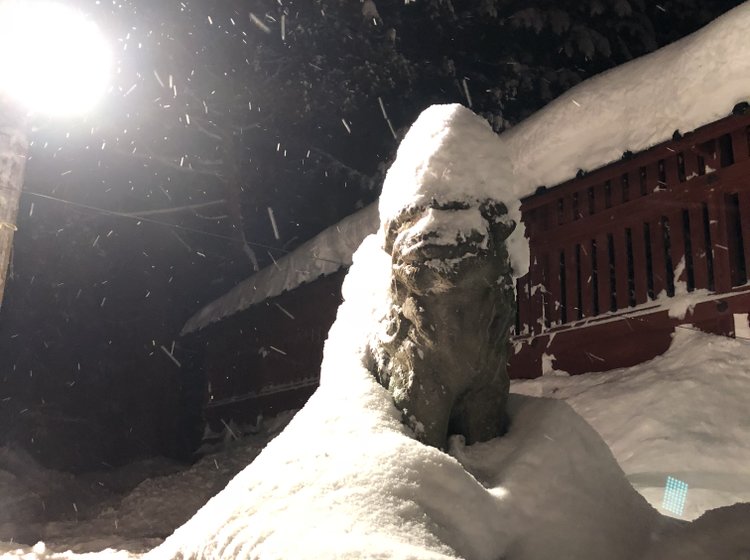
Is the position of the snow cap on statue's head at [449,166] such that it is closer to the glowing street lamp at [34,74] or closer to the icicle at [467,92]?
the glowing street lamp at [34,74]

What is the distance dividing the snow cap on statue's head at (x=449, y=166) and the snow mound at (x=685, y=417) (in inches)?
96.1

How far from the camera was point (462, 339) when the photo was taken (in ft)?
8.25

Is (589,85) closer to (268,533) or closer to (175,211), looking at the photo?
(268,533)

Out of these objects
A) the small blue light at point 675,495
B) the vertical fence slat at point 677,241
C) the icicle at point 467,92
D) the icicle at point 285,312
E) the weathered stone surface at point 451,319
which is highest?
the icicle at point 467,92

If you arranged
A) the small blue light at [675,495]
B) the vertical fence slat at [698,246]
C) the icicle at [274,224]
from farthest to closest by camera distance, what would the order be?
the icicle at [274,224], the vertical fence slat at [698,246], the small blue light at [675,495]

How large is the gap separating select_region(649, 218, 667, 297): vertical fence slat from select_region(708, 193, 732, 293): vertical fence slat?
1.41 ft

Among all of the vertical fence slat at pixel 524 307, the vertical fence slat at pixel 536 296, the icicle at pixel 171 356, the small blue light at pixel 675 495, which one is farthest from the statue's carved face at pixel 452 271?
the icicle at pixel 171 356

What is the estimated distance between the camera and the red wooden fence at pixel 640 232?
193 inches

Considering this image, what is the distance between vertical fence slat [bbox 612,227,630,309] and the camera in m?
5.58

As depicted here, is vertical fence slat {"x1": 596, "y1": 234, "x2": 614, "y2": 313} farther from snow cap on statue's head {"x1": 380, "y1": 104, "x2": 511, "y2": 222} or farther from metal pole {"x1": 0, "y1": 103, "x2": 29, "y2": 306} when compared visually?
metal pole {"x1": 0, "y1": 103, "x2": 29, "y2": 306}

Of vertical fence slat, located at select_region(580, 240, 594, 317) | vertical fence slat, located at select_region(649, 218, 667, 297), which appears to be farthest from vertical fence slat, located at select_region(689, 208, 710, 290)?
vertical fence slat, located at select_region(580, 240, 594, 317)

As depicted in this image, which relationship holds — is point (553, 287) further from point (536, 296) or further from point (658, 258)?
point (658, 258)

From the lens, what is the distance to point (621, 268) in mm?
5672

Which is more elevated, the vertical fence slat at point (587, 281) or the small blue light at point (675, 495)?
the vertical fence slat at point (587, 281)
